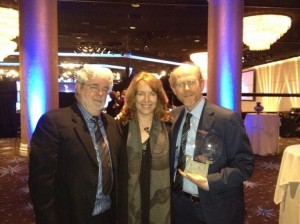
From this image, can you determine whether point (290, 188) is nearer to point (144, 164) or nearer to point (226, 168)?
point (226, 168)

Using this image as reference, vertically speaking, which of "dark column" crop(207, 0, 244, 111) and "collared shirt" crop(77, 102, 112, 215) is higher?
"dark column" crop(207, 0, 244, 111)

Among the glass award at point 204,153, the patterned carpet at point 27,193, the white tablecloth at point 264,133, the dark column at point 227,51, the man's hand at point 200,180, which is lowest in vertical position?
the patterned carpet at point 27,193

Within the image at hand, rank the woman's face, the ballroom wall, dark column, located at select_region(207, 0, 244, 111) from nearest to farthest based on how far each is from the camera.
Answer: the woman's face, dark column, located at select_region(207, 0, 244, 111), the ballroom wall

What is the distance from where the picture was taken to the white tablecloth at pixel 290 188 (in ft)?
7.53

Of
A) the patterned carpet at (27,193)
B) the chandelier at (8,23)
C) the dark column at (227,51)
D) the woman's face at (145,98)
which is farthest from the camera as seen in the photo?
the chandelier at (8,23)

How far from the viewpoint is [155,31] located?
1058 centimetres

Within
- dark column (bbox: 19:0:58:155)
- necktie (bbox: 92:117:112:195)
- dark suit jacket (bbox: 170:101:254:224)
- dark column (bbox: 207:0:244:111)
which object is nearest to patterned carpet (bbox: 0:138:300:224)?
dark column (bbox: 19:0:58:155)

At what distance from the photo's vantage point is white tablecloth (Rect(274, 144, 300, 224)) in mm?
2295

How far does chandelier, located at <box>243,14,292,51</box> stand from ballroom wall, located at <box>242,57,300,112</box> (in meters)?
7.94

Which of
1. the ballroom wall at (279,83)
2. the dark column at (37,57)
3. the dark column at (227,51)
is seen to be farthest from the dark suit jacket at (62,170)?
the ballroom wall at (279,83)

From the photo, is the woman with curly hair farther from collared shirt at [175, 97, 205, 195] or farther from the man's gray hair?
the man's gray hair

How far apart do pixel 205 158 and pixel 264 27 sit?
6571 millimetres

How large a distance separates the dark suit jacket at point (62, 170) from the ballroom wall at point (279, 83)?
47.6 feet

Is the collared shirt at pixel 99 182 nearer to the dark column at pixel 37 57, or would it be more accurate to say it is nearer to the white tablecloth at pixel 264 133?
the dark column at pixel 37 57
